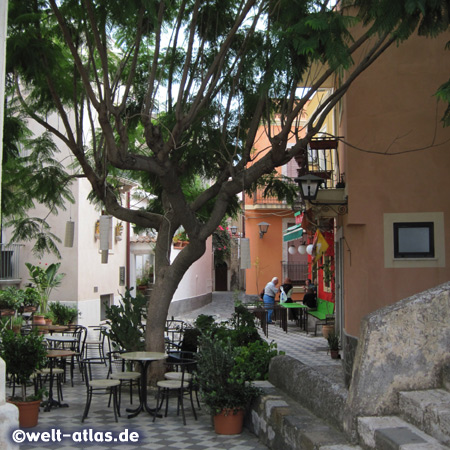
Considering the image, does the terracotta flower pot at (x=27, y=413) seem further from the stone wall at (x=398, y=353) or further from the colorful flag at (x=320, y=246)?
the colorful flag at (x=320, y=246)

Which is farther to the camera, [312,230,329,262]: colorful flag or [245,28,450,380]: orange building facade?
[312,230,329,262]: colorful flag

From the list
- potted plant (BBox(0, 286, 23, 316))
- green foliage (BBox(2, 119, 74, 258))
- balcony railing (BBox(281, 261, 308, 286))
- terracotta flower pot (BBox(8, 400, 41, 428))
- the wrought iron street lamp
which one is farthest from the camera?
the wrought iron street lamp

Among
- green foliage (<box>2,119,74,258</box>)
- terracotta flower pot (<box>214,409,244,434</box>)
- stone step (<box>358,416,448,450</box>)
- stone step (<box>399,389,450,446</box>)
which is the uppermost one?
green foliage (<box>2,119,74,258</box>)

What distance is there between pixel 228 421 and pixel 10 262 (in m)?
13.8

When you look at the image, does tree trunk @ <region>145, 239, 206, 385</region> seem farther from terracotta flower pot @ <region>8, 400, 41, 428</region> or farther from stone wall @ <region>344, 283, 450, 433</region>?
stone wall @ <region>344, 283, 450, 433</region>

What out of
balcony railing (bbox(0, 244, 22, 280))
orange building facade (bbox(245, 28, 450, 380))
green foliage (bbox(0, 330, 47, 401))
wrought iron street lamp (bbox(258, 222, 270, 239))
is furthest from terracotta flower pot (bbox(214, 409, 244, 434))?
wrought iron street lamp (bbox(258, 222, 270, 239))

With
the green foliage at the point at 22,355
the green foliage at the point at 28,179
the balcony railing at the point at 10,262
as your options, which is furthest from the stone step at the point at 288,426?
the balcony railing at the point at 10,262

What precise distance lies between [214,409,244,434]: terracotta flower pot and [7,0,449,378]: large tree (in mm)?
2926

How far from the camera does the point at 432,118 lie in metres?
12.2

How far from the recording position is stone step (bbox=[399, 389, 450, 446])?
4.75 m

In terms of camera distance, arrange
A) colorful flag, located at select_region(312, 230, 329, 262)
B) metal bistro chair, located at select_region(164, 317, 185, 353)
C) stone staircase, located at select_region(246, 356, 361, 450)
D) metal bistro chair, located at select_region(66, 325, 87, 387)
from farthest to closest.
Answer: colorful flag, located at select_region(312, 230, 329, 262), metal bistro chair, located at select_region(164, 317, 185, 353), metal bistro chair, located at select_region(66, 325, 87, 387), stone staircase, located at select_region(246, 356, 361, 450)

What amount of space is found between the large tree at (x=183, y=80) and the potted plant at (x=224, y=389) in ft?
9.03

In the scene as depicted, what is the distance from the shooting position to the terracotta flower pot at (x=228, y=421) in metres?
8.35

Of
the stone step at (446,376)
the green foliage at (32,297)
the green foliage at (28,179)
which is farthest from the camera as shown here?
the green foliage at (32,297)
